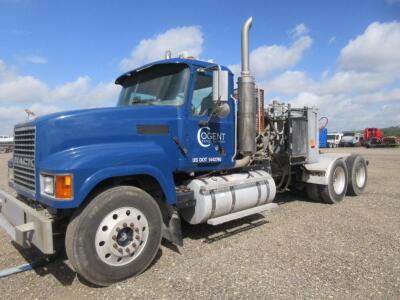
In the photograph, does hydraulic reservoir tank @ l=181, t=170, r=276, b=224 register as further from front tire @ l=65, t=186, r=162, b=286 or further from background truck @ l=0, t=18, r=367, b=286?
front tire @ l=65, t=186, r=162, b=286

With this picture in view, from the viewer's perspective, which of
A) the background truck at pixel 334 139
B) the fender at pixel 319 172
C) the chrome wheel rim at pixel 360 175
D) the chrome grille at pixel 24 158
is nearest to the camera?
the chrome grille at pixel 24 158

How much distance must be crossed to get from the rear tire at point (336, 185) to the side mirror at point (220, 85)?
4.47 m

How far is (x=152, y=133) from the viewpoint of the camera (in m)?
4.95

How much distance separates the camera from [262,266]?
4664mm

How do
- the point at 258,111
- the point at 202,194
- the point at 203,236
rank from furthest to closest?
the point at 258,111, the point at 203,236, the point at 202,194

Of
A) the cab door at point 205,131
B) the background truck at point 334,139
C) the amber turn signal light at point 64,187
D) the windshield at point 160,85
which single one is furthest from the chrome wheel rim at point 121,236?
the background truck at point 334,139

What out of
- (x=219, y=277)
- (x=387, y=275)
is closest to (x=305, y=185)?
(x=387, y=275)

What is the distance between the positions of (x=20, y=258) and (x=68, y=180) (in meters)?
2.01

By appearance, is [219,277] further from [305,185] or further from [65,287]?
[305,185]

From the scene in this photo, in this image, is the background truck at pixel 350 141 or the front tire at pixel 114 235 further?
the background truck at pixel 350 141

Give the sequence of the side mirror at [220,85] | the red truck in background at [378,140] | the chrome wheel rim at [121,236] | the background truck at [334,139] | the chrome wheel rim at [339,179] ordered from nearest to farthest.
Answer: the chrome wheel rim at [121,236] < the side mirror at [220,85] < the chrome wheel rim at [339,179] < the red truck in background at [378,140] < the background truck at [334,139]

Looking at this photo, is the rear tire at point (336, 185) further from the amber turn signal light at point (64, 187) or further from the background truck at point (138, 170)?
the amber turn signal light at point (64, 187)

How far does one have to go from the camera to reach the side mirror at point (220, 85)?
5023 millimetres

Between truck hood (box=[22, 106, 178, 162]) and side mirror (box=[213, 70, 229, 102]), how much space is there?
0.87 m
